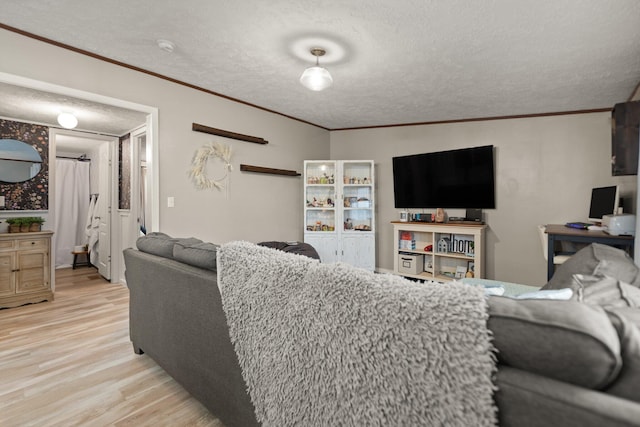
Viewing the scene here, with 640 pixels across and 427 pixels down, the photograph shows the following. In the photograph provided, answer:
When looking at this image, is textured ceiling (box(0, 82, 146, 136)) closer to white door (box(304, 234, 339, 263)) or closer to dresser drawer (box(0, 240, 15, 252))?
dresser drawer (box(0, 240, 15, 252))

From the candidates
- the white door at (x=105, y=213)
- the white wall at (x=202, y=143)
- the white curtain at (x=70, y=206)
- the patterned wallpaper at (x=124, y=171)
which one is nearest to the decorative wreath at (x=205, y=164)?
the white wall at (x=202, y=143)

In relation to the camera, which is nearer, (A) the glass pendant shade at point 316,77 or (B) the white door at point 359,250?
(A) the glass pendant shade at point 316,77

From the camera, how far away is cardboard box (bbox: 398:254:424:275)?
4.39m

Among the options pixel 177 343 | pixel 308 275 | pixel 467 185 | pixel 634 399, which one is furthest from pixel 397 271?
pixel 634 399

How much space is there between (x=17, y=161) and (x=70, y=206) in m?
2.11

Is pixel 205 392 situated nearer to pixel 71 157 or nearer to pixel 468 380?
pixel 468 380

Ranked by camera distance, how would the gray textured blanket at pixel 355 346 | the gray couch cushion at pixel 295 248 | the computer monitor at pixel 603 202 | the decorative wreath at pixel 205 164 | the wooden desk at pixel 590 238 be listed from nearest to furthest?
1. the gray textured blanket at pixel 355 346
2. the wooden desk at pixel 590 238
3. the computer monitor at pixel 603 202
4. the decorative wreath at pixel 205 164
5. the gray couch cushion at pixel 295 248

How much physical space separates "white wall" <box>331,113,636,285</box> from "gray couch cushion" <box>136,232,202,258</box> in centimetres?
380

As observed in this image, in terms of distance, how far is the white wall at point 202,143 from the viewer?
2465mm

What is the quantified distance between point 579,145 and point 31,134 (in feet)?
22.2

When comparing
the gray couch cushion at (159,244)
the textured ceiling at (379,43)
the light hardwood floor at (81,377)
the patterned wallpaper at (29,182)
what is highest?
the textured ceiling at (379,43)

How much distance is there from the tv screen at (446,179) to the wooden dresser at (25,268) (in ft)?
15.2

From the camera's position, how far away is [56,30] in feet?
7.37

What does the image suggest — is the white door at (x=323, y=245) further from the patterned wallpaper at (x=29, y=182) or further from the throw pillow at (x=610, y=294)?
the throw pillow at (x=610, y=294)
